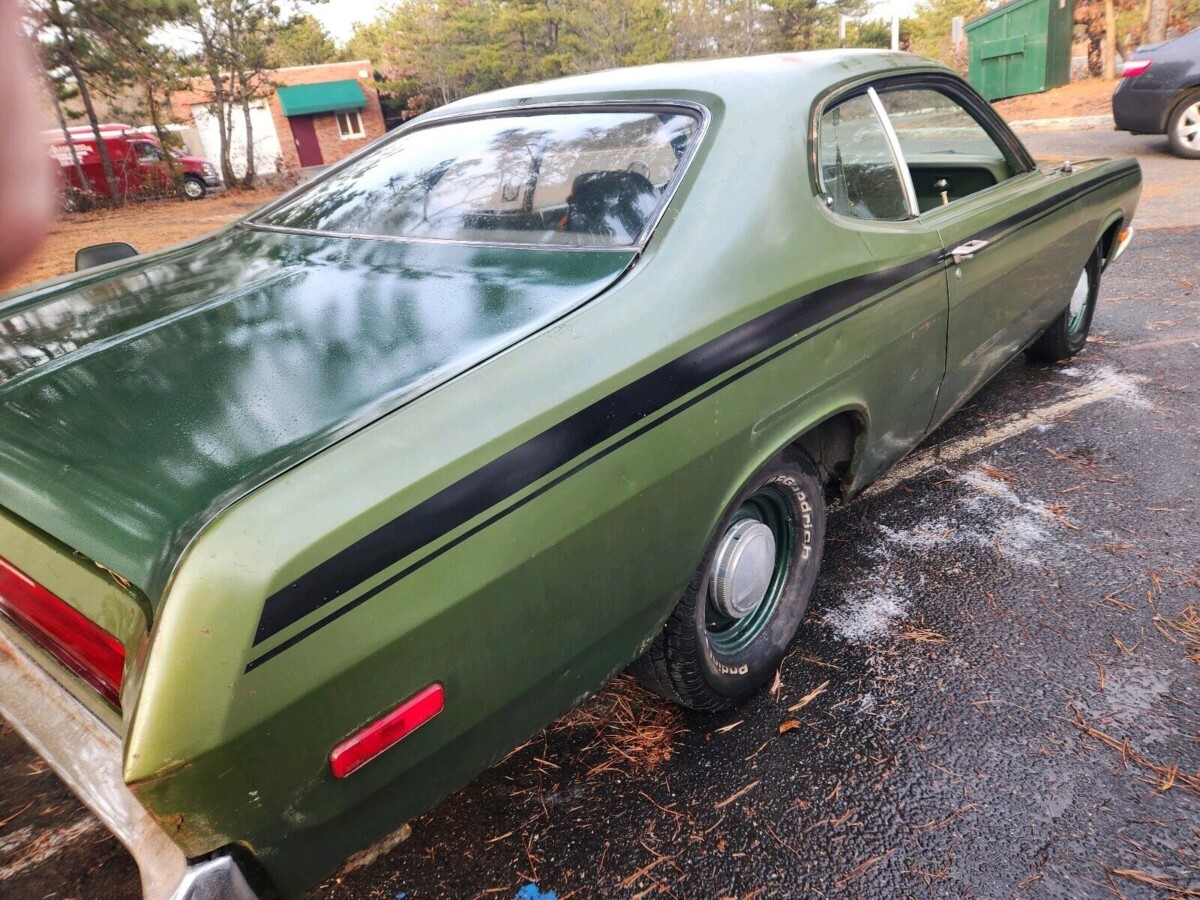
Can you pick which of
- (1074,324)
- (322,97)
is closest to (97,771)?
(1074,324)

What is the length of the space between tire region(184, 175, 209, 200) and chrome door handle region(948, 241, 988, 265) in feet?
65.4

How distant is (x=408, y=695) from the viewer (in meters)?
1.24

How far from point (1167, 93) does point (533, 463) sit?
10166mm

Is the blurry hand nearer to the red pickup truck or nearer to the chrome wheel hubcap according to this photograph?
the chrome wheel hubcap

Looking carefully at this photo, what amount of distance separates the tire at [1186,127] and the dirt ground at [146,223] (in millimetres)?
10104

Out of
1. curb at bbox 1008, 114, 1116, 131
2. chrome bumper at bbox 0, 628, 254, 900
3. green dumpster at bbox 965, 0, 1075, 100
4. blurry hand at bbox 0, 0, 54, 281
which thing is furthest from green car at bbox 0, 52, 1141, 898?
green dumpster at bbox 965, 0, 1075, 100

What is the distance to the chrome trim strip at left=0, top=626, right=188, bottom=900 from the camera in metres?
1.14

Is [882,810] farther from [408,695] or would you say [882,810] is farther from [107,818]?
[107,818]

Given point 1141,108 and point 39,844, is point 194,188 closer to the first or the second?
point 1141,108

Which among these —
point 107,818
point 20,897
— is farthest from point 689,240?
point 20,897

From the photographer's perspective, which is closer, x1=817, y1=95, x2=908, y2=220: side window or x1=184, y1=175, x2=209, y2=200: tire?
x1=817, y1=95, x2=908, y2=220: side window

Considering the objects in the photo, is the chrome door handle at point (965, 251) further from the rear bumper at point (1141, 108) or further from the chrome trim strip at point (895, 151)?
the rear bumper at point (1141, 108)

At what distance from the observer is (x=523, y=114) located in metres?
2.49

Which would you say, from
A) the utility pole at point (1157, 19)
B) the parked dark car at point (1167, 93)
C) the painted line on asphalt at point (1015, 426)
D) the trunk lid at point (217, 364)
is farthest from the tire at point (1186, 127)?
the trunk lid at point (217, 364)
